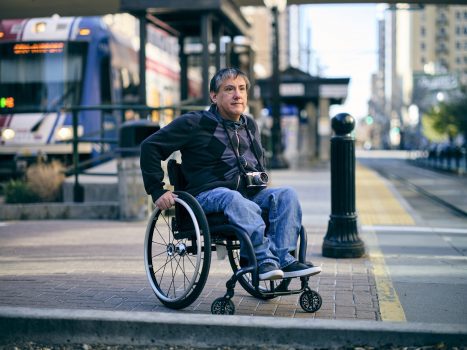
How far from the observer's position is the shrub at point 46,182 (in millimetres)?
10828

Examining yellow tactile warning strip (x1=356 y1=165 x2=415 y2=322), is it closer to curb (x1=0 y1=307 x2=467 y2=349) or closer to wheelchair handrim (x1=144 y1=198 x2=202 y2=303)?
curb (x1=0 y1=307 x2=467 y2=349)

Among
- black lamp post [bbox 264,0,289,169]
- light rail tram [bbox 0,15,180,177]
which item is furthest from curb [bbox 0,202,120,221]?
black lamp post [bbox 264,0,289,169]

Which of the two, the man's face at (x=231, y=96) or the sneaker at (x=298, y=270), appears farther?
the man's face at (x=231, y=96)

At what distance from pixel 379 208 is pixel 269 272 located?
806 centimetres

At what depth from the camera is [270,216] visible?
470 cm

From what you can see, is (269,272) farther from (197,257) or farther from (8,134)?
(8,134)

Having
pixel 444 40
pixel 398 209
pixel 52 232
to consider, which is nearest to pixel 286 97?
pixel 398 209

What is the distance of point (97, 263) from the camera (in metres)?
6.66

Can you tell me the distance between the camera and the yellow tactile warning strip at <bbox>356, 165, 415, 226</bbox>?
10234 mm

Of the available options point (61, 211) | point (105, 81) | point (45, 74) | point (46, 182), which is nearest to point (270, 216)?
point (61, 211)

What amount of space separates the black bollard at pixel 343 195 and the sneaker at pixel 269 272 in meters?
2.61

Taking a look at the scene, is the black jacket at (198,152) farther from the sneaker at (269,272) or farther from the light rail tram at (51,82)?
the light rail tram at (51,82)

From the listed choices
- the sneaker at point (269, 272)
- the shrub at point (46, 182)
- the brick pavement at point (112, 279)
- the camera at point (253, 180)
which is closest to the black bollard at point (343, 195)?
the brick pavement at point (112, 279)

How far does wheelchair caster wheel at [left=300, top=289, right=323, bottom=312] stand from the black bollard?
2.29m
